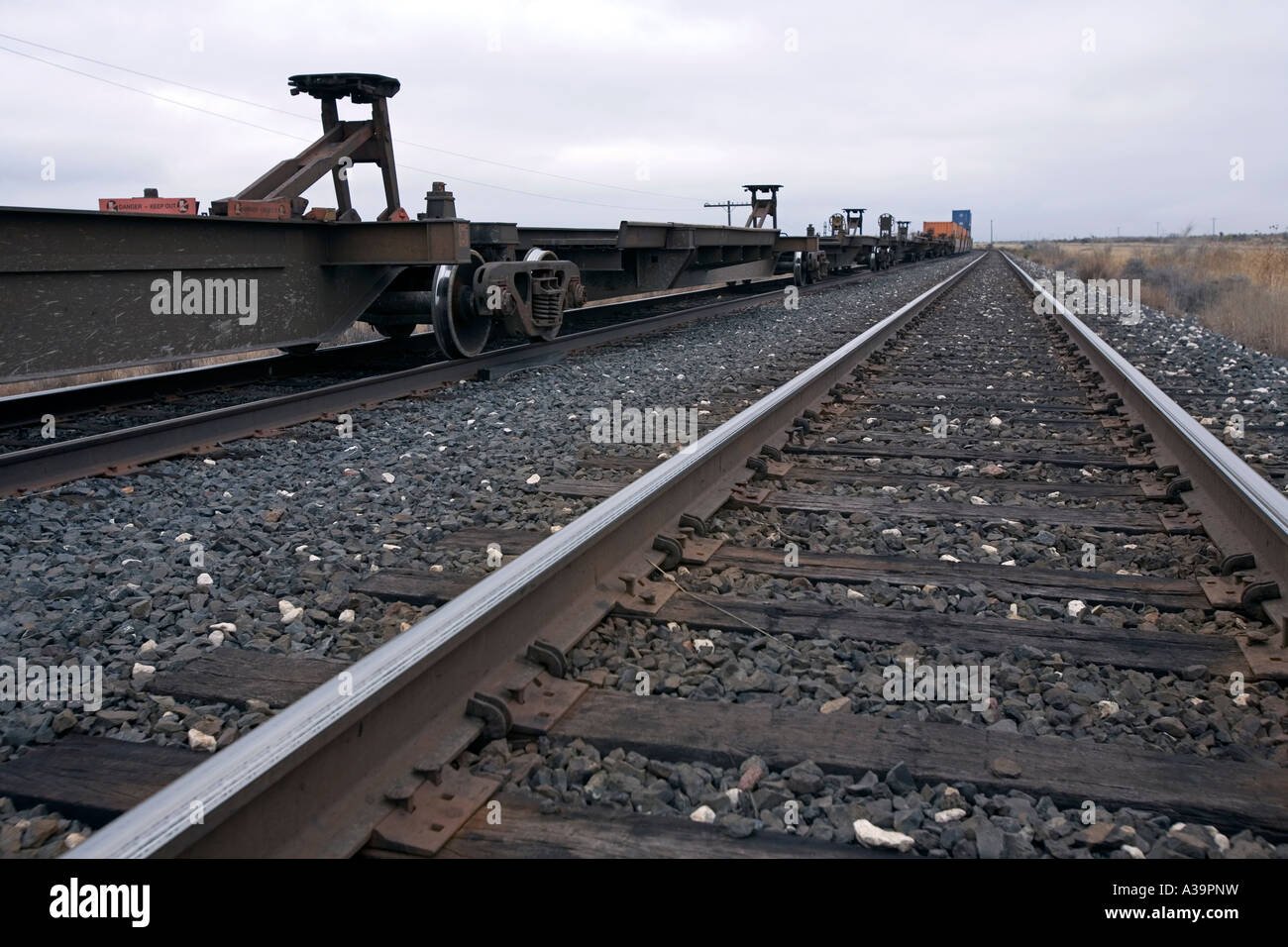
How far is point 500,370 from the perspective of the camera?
886cm

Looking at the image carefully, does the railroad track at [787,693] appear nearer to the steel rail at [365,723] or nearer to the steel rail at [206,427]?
the steel rail at [365,723]

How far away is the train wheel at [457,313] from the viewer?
28.3ft

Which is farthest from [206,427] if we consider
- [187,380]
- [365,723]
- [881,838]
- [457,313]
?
[881,838]

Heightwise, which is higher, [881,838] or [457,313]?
[457,313]

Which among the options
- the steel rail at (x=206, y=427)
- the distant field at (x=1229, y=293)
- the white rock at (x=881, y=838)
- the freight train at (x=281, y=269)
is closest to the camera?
the white rock at (x=881, y=838)

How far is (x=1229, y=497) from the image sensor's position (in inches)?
152

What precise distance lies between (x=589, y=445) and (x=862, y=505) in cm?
192

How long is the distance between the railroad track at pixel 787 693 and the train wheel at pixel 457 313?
4739mm

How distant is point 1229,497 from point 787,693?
2.27 m

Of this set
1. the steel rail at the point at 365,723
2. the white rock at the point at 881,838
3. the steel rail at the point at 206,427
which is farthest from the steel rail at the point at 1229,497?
the steel rail at the point at 206,427

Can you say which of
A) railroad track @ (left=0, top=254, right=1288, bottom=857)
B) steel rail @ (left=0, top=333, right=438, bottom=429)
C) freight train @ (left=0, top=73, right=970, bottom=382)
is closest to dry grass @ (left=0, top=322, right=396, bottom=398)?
steel rail @ (left=0, top=333, right=438, bottom=429)

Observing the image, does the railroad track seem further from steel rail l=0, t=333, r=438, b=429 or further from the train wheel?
the train wheel

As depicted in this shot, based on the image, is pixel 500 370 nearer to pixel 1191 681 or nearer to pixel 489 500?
pixel 489 500

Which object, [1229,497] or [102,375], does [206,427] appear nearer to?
[1229,497]
